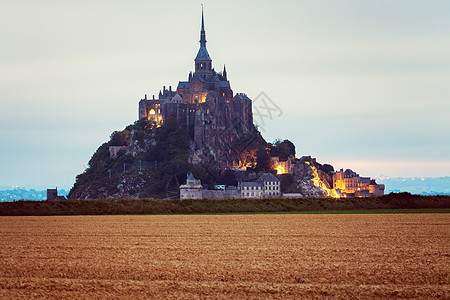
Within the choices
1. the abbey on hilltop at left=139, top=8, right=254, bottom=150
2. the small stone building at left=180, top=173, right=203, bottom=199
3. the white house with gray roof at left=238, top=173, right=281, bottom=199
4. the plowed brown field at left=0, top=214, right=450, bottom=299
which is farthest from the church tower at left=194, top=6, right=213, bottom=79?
the plowed brown field at left=0, top=214, right=450, bottom=299

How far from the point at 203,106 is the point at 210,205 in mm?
90742

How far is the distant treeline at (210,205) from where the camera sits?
Result: 40562mm

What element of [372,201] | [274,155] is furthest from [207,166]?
[372,201]

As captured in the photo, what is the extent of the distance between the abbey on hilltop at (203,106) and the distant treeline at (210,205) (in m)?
84.0

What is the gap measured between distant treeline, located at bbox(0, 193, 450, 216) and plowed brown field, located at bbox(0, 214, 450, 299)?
15.7 metres

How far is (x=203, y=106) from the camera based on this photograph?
13275 cm

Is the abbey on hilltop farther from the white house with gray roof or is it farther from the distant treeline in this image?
the distant treeline

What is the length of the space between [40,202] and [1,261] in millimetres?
25831

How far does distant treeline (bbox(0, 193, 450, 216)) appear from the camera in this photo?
4056 cm

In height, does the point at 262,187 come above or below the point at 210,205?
above

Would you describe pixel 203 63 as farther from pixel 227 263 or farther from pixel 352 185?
pixel 227 263

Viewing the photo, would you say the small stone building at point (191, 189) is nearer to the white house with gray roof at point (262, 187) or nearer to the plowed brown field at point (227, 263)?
the white house with gray roof at point (262, 187)

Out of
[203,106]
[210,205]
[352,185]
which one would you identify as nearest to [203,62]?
[203,106]

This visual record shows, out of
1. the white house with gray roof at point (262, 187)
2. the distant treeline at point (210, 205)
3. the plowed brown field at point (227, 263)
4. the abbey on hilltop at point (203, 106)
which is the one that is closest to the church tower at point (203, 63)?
the abbey on hilltop at point (203, 106)
